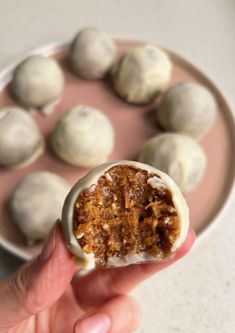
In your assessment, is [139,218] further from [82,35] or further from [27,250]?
[82,35]

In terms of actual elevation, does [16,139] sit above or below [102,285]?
above

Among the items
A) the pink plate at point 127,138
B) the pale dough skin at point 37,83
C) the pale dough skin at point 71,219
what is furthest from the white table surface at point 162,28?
the pale dough skin at point 71,219

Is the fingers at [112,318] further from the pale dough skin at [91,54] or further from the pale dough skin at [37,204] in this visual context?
the pale dough skin at [91,54]

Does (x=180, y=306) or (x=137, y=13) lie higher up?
(x=137, y=13)

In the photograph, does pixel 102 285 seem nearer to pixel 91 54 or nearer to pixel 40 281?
pixel 40 281

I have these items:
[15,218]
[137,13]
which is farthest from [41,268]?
[137,13]

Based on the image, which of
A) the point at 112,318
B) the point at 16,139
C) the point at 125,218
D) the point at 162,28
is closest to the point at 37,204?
the point at 16,139

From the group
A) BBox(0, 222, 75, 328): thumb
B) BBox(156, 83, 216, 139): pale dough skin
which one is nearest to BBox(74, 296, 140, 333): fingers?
BBox(0, 222, 75, 328): thumb
